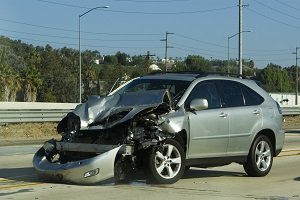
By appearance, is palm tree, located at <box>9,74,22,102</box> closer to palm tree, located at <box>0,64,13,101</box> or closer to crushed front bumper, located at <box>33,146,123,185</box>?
palm tree, located at <box>0,64,13,101</box>

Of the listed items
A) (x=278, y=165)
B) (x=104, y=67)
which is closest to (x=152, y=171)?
(x=278, y=165)

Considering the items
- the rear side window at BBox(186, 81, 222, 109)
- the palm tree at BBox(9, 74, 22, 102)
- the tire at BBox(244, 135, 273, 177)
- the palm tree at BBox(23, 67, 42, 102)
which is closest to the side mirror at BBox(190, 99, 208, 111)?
the rear side window at BBox(186, 81, 222, 109)

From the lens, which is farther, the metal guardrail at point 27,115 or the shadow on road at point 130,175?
the metal guardrail at point 27,115

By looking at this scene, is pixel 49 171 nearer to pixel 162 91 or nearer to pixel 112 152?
pixel 112 152

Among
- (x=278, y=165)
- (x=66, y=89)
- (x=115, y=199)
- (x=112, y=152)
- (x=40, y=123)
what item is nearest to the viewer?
(x=115, y=199)

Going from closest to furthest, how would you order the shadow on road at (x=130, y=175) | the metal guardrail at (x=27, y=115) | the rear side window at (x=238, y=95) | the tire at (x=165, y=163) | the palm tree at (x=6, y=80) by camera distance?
1. the tire at (x=165, y=163)
2. the shadow on road at (x=130, y=175)
3. the rear side window at (x=238, y=95)
4. the metal guardrail at (x=27, y=115)
5. the palm tree at (x=6, y=80)

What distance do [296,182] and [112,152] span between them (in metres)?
3.55

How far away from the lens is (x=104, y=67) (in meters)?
86.3

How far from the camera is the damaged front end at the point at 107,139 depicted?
25.9 feet

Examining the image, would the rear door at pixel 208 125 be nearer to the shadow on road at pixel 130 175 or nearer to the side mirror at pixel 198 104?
the side mirror at pixel 198 104

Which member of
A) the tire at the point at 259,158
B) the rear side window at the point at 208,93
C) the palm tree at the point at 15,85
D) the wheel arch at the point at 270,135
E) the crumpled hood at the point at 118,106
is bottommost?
the tire at the point at 259,158

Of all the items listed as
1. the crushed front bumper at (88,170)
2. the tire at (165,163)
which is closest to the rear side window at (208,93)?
the tire at (165,163)

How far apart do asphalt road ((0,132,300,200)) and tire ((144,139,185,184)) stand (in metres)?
0.14

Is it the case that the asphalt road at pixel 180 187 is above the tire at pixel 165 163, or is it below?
below
